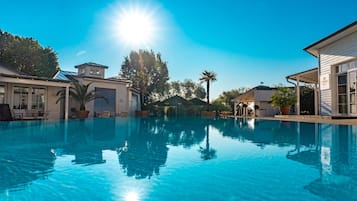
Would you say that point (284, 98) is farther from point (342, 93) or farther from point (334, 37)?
point (334, 37)

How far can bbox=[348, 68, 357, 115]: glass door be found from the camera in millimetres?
13172

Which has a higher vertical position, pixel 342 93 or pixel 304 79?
pixel 304 79

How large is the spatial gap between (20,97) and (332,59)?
878 inches

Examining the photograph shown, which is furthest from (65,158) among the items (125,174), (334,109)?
(334,109)

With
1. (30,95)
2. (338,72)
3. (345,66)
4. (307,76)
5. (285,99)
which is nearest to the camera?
(345,66)

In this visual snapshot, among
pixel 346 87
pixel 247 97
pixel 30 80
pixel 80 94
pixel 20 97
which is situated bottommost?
pixel 20 97

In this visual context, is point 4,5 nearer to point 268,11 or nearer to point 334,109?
point 268,11

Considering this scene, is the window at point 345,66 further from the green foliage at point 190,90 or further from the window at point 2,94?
the green foliage at point 190,90

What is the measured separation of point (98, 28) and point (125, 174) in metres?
16.7

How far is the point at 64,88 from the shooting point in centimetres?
2066

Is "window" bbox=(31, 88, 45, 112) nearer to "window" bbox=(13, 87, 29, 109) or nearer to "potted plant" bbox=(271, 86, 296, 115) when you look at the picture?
"window" bbox=(13, 87, 29, 109)

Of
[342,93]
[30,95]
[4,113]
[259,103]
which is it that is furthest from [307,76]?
[4,113]

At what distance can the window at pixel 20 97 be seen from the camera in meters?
18.3

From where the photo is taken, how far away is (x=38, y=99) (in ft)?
64.4
